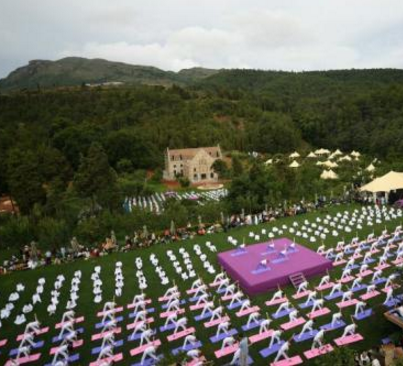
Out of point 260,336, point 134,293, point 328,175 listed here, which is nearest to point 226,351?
point 260,336

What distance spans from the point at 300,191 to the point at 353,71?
463ft

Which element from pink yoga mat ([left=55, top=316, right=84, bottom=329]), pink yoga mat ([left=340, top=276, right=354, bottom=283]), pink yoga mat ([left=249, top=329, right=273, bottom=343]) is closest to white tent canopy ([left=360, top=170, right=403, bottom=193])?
pink yoga mat ([left=340, top=276, right=354, bottom=283])

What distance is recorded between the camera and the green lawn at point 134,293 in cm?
1134

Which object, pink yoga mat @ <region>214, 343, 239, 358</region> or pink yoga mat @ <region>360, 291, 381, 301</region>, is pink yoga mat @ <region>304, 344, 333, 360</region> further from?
pink yoga mat @ <region>360, 291, 381, 301</region>

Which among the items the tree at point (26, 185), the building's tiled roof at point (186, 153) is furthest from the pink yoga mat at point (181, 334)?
the building's tiled roof at point (186, 153)

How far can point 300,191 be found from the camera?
31156 millimetres

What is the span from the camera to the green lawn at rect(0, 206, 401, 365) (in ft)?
37.2

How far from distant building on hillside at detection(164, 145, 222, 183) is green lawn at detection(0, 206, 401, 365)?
1268 inches

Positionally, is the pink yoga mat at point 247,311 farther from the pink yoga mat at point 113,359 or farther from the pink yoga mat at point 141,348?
the pink yoga mat at point 113,359

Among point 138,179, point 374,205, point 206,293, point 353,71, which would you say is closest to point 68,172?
point 138,179

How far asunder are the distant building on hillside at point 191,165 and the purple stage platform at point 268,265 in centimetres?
3814

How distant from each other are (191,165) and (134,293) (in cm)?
4160

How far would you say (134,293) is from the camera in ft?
53.6

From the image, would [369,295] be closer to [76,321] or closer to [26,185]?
[76,321]
